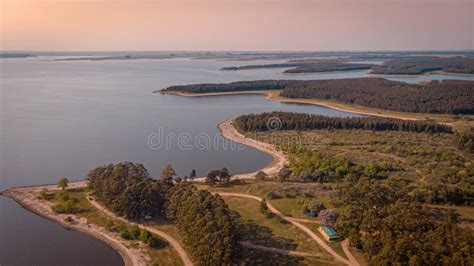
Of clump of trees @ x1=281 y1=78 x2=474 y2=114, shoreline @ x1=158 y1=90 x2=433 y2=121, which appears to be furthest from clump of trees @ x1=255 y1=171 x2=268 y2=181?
clump of trees @ x1=281 y1=78 x2=474 y2=114

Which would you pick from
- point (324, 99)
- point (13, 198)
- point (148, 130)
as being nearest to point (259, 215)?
point (13, 198)

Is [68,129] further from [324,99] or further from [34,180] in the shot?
[324,99]

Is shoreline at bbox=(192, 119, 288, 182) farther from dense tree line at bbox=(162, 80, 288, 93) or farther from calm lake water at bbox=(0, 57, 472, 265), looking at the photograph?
dense tree line at bbox=(162, 80, 288, 93)

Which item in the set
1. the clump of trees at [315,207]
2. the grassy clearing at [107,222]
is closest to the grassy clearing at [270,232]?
the clump of trees at [315,207]

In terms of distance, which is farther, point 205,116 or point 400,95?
point 400,95

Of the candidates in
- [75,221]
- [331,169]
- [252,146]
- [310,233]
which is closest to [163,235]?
[75,221]

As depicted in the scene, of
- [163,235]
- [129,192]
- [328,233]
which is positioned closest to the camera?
[328,233]

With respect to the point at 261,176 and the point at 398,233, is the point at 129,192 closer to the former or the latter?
the point at 261,176
